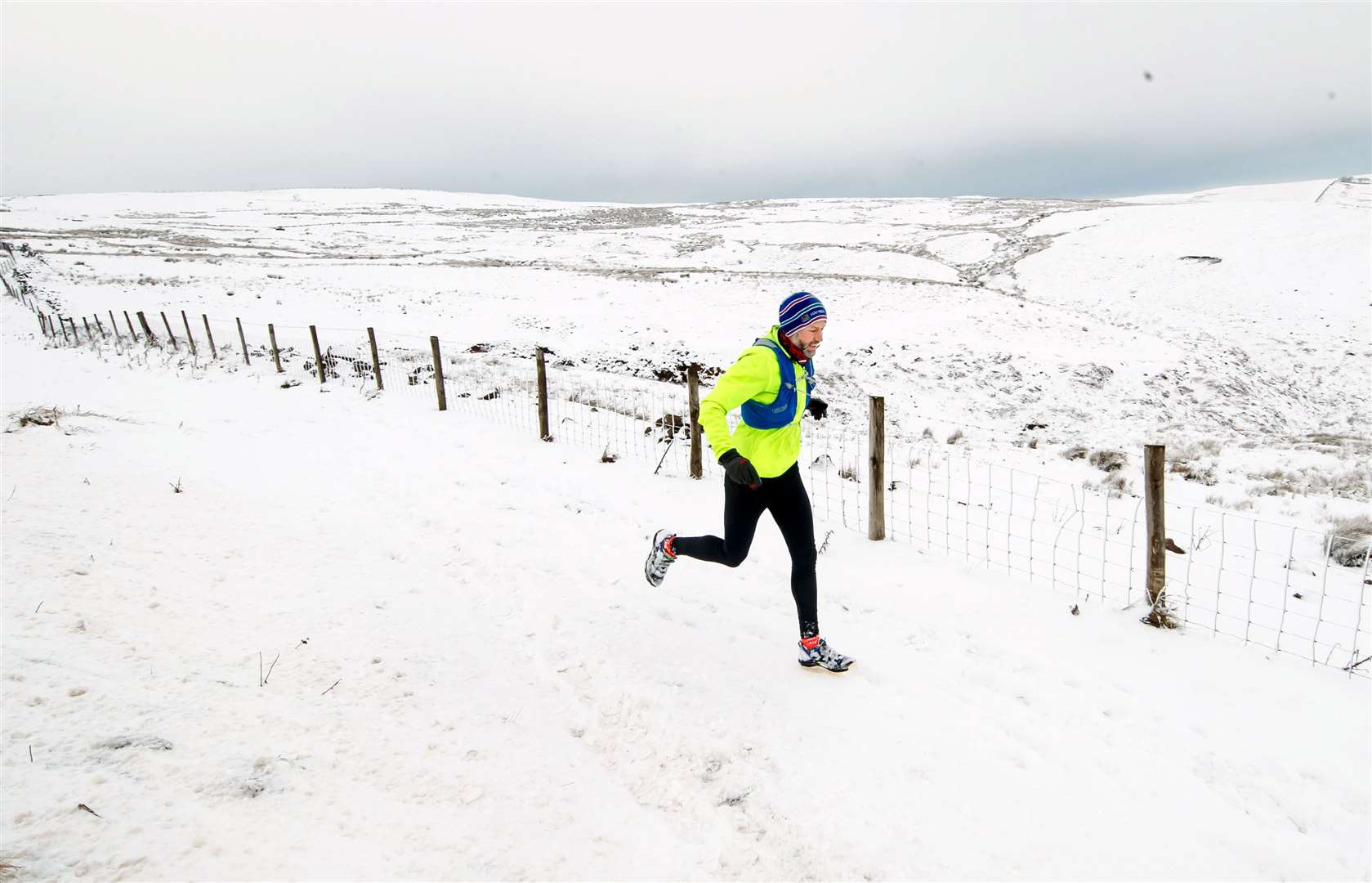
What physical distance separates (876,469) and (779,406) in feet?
8.09

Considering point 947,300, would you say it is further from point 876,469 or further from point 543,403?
point 876,469

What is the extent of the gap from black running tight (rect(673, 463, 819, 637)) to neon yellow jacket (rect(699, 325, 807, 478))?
119 mm

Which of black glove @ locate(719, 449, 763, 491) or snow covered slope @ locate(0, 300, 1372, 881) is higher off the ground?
black glove @ locate(719, 449, 763, 491)

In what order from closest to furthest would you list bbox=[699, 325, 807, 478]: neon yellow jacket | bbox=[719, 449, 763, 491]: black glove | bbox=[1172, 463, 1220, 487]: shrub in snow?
bbox=[719, 449, 763, 491]: black glove < bbox=[699, 325, 807, 478]: neon yellow jacket < bbox=[1172, 463, 1220, 487]: shrub in snow

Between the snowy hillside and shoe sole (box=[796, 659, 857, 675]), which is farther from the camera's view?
the snowy hillside

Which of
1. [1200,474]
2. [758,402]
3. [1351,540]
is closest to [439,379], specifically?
[758,402]

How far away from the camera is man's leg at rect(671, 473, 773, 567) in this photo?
396cm

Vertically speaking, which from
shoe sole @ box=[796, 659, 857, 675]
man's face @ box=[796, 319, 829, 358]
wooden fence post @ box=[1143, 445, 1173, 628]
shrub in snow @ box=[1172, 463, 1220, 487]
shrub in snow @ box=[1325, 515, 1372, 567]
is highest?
man's face @ box=[796, 319, 829, 358]

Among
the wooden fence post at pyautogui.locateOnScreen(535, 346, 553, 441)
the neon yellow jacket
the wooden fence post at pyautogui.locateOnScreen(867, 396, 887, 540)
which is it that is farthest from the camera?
the wooden fence post at pyautogui.locateOnScreen(535, 346, 553, 441)

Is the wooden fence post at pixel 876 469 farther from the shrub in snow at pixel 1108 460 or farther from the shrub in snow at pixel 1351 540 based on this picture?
the shrub in snow at pixel 1108 460

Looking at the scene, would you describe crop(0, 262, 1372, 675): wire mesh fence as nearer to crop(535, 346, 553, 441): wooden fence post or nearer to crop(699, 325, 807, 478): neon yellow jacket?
crop(535, 346, 553, 441): wooden fence post

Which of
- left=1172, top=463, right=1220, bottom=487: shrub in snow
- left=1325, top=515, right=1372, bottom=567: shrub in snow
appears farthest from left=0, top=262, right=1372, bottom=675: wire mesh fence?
left=1172, top=463, right=1220, bottom=487: shrub in snow

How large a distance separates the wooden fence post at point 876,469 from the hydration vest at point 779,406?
2097 mm

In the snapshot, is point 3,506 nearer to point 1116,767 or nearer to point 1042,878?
point 1042,878
